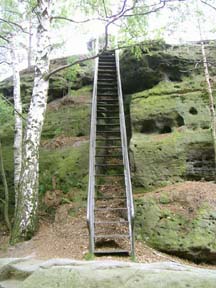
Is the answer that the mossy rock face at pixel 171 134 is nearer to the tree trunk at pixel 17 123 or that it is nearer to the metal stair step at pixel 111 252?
the metal stair step at pixel 111 252

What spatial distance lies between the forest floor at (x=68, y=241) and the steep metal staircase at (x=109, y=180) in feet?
1.11

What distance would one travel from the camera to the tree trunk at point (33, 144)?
26.7 ft

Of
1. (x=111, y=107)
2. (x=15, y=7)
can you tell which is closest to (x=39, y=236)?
(x=111, y=107)

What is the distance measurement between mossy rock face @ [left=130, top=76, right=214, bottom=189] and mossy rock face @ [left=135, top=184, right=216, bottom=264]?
1.56m

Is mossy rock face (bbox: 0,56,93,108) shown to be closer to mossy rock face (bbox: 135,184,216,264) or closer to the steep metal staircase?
the steep metal staircase

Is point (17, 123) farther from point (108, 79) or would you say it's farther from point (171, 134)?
point (171, 134)

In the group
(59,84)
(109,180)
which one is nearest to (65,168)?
(109,180)

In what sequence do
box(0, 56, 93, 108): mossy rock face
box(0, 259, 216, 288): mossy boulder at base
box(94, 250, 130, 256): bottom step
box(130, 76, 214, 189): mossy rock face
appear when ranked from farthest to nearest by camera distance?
box(0, 56, 93, 108): mossy rock face, box(130, 76, 214, 189): mossy rock face, box(94, 250, 130, 256): bottom step, box(0, 259, 216, 288): mossy boulder at base

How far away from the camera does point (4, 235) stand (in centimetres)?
980

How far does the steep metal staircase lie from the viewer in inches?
271

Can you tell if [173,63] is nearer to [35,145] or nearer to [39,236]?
[35,145]

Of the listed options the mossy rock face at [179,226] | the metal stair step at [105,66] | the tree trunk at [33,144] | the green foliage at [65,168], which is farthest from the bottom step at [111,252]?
the metal stair step at [105,66]

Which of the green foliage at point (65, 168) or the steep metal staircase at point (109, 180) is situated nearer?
the steep metal staircase at point (109, 180)

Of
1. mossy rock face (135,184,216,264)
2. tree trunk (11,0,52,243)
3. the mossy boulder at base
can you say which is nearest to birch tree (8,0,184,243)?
tree trunk (11,0,52,243)
